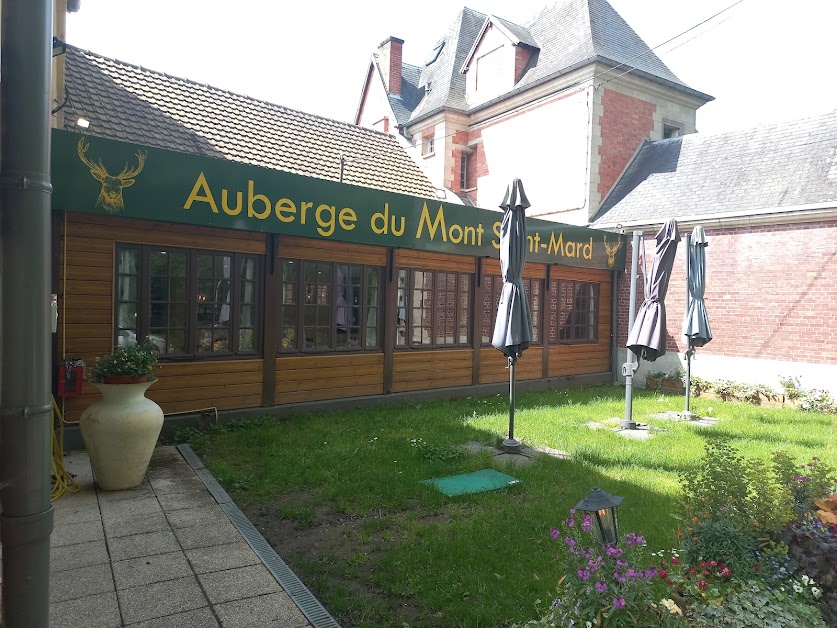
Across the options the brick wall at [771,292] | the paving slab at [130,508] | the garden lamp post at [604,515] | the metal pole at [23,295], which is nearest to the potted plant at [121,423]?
the paving slab at [130,508]

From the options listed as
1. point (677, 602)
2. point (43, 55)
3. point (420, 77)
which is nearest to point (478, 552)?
point (677, 602)

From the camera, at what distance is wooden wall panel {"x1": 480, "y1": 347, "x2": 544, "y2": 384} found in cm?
1132

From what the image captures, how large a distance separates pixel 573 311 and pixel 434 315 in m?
4.32

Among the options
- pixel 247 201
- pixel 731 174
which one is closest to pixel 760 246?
pixel 731 174

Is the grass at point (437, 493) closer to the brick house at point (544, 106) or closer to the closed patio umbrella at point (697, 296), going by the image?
the closed patio umbrella at point (697, 296)

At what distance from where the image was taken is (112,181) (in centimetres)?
653

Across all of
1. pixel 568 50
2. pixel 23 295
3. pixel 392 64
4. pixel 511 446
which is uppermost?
pixel 392 64

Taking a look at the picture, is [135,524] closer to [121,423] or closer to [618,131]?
[121,423]

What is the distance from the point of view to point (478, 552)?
415 centimetres

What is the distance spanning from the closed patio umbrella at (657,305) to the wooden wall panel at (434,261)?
130 inches

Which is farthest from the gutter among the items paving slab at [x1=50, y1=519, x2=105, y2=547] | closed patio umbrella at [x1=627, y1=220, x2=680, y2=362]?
paving slab at [x1=50, y1=519, x2=105, y2=547]

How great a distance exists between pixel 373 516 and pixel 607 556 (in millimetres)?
2673

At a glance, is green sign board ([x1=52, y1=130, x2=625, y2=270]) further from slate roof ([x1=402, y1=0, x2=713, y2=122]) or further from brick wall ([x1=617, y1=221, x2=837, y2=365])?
slate roof ([x1=402, y1=0, x2=713, y2=122])

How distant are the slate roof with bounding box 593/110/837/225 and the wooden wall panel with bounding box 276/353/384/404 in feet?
26.9
